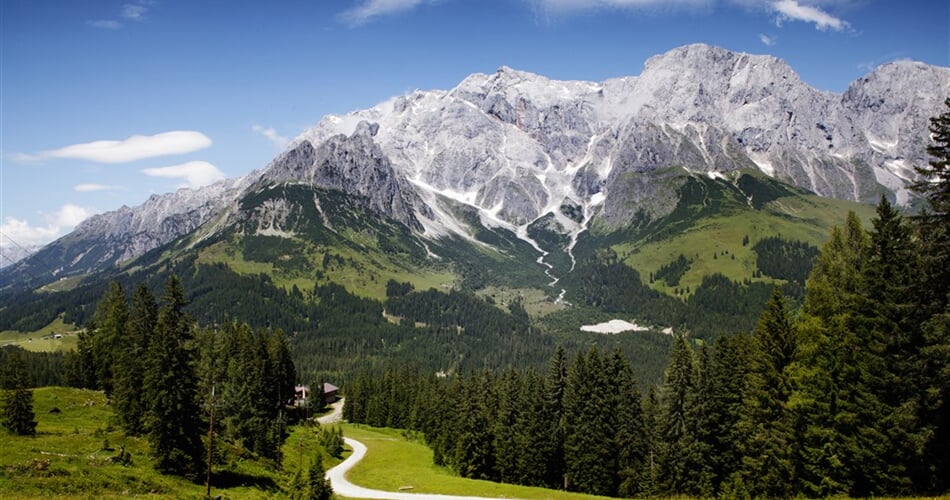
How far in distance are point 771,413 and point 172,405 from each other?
4882cm

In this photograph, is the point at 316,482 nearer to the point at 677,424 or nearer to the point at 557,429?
the point at 677,424

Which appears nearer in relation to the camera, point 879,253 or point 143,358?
A: point 879,253

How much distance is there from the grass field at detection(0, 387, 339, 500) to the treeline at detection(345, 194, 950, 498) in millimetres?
32675

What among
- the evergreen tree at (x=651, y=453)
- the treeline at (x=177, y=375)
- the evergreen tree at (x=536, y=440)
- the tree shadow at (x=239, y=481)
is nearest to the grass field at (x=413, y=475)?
the evergreen tree at (x=536, y=440)

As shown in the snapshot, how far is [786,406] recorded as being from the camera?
144 ft

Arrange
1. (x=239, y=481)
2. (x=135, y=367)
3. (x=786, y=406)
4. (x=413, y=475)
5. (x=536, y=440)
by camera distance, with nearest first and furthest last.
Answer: (x=786, y=406) < (x=239, y=481) < (x=135, y=367) < (x=536, y=440) < (x=413, y=475)

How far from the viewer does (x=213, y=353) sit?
96438 millimetres

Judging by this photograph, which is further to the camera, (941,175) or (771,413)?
(771,413)

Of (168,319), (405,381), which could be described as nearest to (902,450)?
(168,319)

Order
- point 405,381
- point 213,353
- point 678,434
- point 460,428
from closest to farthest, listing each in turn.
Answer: point 678,434, point 460,428, point 213,353, point 405,381

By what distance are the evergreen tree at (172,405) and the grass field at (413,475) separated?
27709 millimetres

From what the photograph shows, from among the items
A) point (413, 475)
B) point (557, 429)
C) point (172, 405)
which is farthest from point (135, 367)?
point (557, 429)

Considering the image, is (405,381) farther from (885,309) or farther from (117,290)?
(885,309)

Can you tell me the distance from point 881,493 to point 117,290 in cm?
8509
